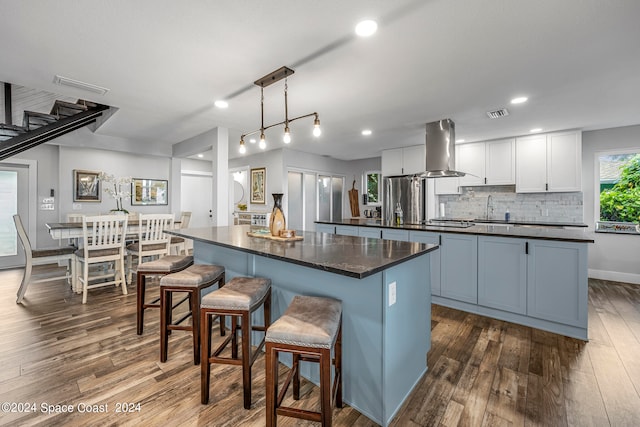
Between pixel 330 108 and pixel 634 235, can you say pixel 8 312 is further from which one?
pixel 634 235

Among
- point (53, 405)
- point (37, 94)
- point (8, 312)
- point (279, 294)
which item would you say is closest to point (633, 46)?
point (279, 294)

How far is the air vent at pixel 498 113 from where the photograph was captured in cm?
351

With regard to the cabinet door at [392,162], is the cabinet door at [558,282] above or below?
below

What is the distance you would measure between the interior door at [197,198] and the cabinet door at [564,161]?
7.22 meters

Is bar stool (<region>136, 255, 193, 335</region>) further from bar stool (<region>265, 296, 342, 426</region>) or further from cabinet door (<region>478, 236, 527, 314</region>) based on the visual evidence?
cabinet door (<region>478, 236, 527, 314</region>)

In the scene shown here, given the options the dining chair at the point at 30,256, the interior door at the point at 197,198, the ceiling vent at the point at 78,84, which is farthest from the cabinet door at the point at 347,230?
the interior door at the point at 197,198

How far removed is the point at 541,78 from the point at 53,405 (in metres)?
4.52

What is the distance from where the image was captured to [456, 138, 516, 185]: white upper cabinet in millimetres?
4887

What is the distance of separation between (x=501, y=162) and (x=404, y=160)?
1.70 metres

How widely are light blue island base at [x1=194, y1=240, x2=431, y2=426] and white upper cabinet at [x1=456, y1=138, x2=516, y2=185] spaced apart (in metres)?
3.93

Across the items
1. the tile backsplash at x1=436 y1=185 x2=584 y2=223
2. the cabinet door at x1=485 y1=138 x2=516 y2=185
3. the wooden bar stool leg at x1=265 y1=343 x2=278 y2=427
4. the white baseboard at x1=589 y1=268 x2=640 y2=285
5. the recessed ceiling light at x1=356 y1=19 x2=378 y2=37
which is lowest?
the white baseboard at x1=589 y1=268 x2=640 y2=285

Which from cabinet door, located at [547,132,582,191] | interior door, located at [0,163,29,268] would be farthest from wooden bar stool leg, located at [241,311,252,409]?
interior door, located at [0,163,29,268]

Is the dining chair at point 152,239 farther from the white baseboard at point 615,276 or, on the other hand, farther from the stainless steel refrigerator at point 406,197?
the white baseboard at point 615,276

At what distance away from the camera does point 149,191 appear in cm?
618
